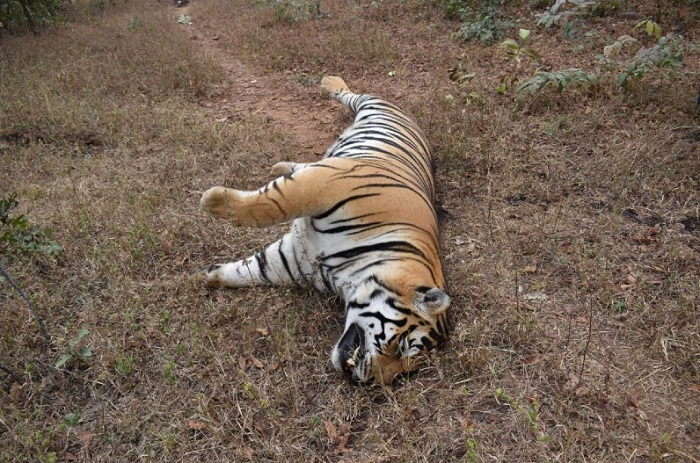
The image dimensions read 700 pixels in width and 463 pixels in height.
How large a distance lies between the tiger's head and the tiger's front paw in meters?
0.94

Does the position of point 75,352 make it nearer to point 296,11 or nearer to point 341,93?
point 341,93

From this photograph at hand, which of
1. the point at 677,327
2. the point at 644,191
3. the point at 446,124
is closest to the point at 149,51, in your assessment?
the point at 446,124

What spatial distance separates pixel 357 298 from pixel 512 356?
903 mm

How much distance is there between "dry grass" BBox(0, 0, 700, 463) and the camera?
7.68 ft

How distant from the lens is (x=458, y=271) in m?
3.28

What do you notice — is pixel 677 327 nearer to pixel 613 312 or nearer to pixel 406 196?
pixel 613 312

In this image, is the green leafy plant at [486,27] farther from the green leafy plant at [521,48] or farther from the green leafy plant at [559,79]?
the green leafy plant at [559,79]

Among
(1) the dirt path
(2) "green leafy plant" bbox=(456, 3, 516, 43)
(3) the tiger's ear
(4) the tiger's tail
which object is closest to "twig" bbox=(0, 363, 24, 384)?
(3) the tiger's ear

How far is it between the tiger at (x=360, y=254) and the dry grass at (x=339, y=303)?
159mm

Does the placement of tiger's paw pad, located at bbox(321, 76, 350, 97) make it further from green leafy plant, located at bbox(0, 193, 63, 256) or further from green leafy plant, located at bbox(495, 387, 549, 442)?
green leafy plant, located at bbox(495, 387, 549, 442)

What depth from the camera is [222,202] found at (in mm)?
2857

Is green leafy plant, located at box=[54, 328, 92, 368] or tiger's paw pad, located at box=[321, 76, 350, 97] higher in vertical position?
green leafy plant, located at box=[54, 328, 92, 368]

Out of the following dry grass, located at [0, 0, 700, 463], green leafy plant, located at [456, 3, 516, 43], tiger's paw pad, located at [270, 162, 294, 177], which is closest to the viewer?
dry grass, located at [0, 0, 700, 463]

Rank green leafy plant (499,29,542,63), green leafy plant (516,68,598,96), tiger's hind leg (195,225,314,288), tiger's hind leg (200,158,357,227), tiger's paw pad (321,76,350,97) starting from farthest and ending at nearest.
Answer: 1. tiger's paw pad (321,76,350,97)
2. green leafy plant (499,29,542,63)
3. green leafy plant (516,68,598,96)
4. tiger's hind leg (195,225,314,288)
5. tiger's hind leg (200,158,357,227)
